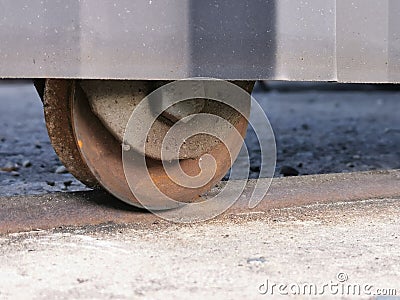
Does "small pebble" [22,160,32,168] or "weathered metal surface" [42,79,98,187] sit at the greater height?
"weathered metal surface" [42,79,98,187]

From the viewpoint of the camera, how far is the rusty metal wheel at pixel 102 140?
1996 millimetres

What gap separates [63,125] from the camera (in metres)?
2.06

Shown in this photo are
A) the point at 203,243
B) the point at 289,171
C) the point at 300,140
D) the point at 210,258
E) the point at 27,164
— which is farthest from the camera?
the point at 300,140

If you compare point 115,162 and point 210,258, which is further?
point 115,162

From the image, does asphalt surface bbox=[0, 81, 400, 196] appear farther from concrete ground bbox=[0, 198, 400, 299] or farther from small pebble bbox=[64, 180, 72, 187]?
concrete ground bbox=[0, 198, 400, 299]

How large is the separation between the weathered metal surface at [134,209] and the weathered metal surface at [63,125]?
0.33 ft

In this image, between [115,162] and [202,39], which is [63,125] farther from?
[202,39]

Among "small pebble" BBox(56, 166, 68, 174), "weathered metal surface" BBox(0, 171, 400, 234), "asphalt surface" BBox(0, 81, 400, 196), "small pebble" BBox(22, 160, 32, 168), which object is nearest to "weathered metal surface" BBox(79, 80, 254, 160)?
"weathered metal surface" BBox(0, 171, 400, 234)

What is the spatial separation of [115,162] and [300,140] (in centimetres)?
238

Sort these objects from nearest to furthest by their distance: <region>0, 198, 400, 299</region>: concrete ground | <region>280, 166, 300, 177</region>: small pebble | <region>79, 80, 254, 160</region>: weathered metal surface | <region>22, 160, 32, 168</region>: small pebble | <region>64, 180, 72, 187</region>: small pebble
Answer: <region>0, 198, 400, 299</region>: concrete ground, <region>79, 80, 254, 160</region>: weathered metal surface, <region>64, 180, 72, 187</region>: small pebble, <region>280, 166, 300, 177</region>: small pebble, <region>22, 160, 32, 168</region>: small pebble

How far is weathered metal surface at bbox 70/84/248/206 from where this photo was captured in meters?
2.01

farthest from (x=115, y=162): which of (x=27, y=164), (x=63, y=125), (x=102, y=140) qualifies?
(x=27, y=164)

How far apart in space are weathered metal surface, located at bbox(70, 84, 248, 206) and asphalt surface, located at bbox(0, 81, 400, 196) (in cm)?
71

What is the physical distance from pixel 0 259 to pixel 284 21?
92cm
